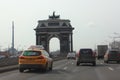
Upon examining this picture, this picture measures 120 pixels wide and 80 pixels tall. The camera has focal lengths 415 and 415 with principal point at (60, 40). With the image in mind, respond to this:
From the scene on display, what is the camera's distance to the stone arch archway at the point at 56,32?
150 meters

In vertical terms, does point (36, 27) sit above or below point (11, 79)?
above

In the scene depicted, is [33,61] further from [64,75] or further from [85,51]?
[85,51]

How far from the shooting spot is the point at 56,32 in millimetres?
151250

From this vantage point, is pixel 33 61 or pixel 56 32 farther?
pixel 56 32

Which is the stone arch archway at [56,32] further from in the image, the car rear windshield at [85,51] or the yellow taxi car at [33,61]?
the yellow taxi car at [33,61]

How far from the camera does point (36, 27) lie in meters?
156

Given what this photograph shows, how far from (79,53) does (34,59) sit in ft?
46.9

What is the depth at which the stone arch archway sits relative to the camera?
492ft

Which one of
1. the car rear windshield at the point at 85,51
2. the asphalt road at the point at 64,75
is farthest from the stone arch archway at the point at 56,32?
the asphalt road at the point at 64,75

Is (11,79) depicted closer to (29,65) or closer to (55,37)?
(29,65)

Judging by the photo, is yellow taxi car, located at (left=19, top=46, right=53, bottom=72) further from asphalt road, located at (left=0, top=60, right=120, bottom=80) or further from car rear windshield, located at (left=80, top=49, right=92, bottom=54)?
car rear windshield, located at (left=80, top=49, right=92, bottom=54)

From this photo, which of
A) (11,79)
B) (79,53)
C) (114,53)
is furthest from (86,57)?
(11,79)

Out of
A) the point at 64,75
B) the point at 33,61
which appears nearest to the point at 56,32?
the point at 33,61

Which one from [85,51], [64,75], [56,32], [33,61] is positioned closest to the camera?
[64,75]
